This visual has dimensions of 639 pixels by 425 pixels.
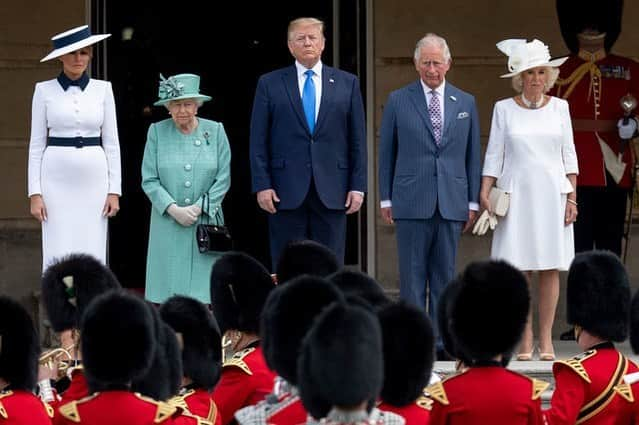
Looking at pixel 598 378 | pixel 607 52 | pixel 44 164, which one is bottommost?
pixel 598 378

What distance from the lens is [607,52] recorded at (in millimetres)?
9828

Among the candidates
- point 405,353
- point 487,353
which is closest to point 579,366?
point 487,353

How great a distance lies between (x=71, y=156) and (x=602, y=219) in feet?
9.56

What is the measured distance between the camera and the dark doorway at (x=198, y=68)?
11.4 metres

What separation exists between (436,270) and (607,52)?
71.0 inches

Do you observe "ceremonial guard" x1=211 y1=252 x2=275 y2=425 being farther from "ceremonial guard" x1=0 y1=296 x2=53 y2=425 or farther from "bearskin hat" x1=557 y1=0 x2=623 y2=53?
"bearskin hat" x1=557 y1=0 x2=623 y2=53

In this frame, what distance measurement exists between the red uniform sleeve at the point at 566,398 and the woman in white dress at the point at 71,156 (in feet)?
10.2

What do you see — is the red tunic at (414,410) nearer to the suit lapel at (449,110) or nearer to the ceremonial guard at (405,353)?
the ceremonial guard at (405,353)

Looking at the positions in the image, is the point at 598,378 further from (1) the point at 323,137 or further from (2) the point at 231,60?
(2) the point at 231,60

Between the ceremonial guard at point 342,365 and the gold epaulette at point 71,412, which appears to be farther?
the gold epaulette at point 71,412

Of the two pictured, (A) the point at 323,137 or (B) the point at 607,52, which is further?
(B) the point at 607,52

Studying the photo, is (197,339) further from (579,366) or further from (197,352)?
(579,366)

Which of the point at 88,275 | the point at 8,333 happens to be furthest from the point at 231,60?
the point at 8,333

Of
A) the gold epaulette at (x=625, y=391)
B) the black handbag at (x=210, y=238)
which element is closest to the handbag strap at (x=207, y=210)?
the black handbag at (x=210, y=238)
